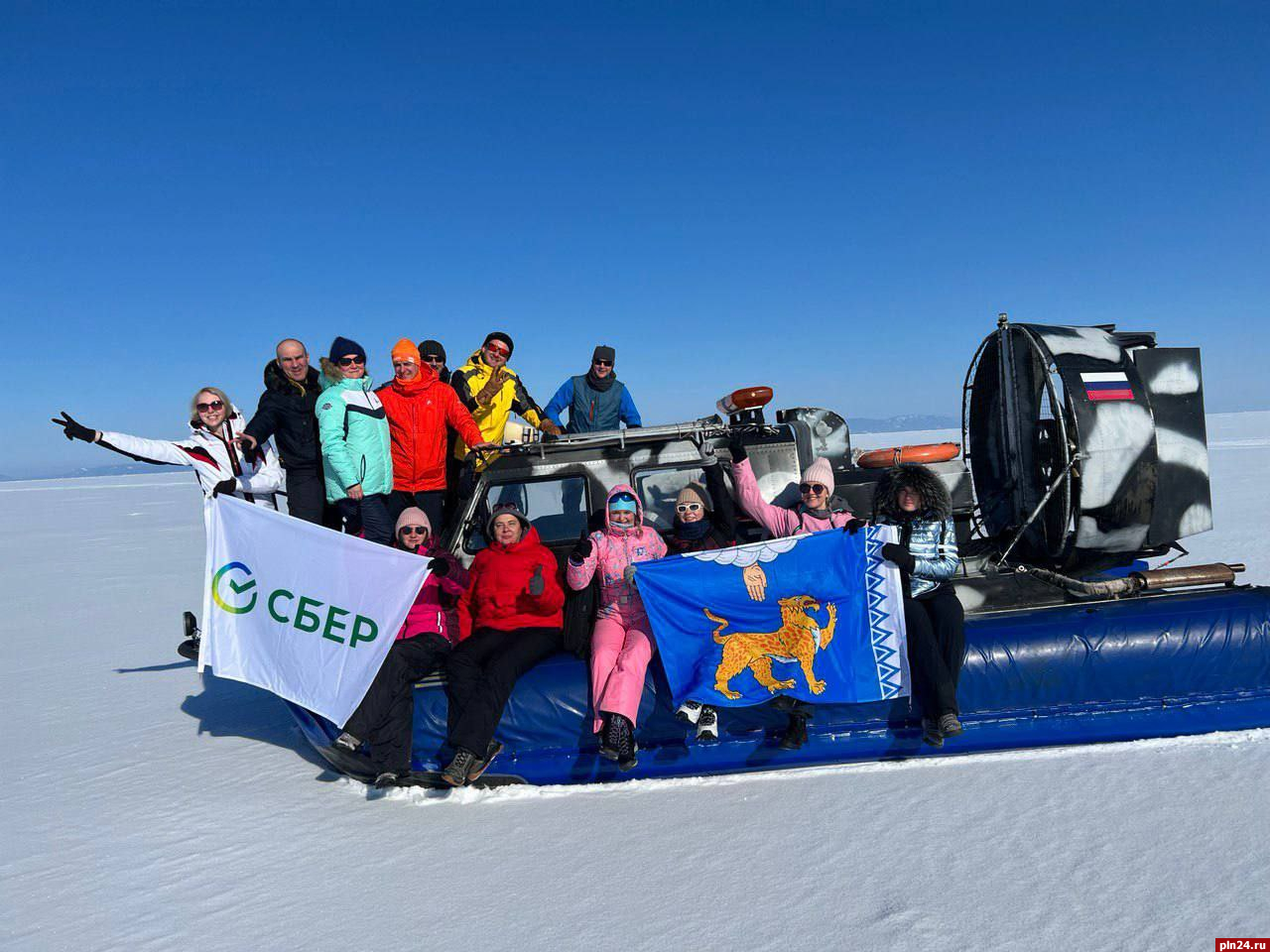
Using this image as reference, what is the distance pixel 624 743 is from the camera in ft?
12.9

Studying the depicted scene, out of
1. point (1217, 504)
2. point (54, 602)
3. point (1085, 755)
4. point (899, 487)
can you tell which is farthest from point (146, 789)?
point (1217, 504)

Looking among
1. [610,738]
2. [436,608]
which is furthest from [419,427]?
[610,738]

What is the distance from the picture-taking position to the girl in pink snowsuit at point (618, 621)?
397 centimetres

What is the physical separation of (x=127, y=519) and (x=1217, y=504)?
2871cm

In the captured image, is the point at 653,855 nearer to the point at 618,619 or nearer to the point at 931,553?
the point at 618,619

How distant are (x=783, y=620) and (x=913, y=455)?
86.9 inches

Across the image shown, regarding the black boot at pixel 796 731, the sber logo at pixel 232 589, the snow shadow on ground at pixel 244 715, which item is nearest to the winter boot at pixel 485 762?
the snow shadow on ground at pixel 244 715

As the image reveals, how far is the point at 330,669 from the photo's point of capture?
14.1 ft

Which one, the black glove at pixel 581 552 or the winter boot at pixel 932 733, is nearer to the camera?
the winter boot at pixel 932 733

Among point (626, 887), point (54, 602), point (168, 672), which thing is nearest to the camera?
point (626, 887)

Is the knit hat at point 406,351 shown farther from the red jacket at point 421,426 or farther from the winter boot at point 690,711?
the winter boot at point 690,711

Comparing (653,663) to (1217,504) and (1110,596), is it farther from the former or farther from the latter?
(1217,504)

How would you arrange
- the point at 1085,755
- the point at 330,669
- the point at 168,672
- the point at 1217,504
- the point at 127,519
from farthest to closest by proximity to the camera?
the point at 127,519, the point at 1217,504, the point at 168,672, the point at 330,669, the point at 1085,755

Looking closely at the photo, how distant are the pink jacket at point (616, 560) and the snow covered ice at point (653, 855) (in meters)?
0.96
